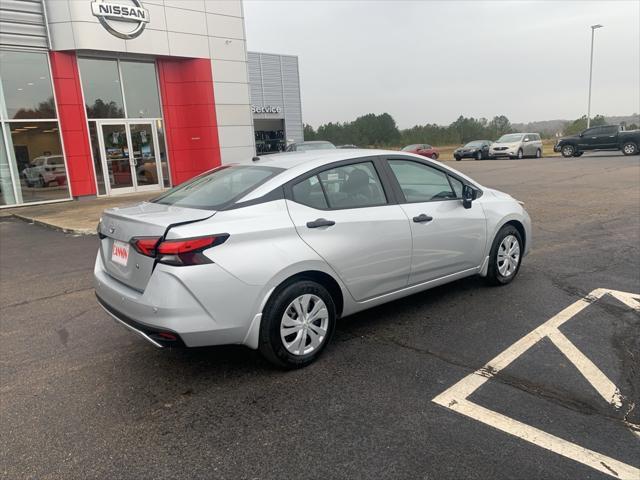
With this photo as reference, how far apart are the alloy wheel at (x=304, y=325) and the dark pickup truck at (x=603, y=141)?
1143 inches

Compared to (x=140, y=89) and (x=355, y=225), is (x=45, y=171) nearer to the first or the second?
(x=140, y=89)

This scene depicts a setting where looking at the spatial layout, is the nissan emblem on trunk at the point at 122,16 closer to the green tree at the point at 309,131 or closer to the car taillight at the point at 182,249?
the car taillight at the point at 182,249

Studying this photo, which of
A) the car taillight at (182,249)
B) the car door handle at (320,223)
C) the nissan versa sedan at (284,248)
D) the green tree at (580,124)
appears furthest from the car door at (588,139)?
the green tree at (580,124)

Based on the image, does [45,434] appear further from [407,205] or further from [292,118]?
[292,118]

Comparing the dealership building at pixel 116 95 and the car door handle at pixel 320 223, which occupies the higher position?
the dealership building at pixel 116 95

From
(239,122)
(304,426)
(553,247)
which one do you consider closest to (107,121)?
(239,122)

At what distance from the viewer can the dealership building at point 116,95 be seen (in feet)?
47.5

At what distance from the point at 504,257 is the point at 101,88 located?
15.0m

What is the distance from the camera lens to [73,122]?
601 inches

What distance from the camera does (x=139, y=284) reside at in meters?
3.32

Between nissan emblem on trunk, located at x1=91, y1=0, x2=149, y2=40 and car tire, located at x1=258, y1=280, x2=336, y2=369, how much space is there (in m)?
14.8

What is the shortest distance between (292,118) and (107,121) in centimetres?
3199

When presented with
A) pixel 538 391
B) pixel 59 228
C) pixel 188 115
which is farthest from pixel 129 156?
pixel 538 391

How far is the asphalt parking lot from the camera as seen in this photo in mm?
2621
